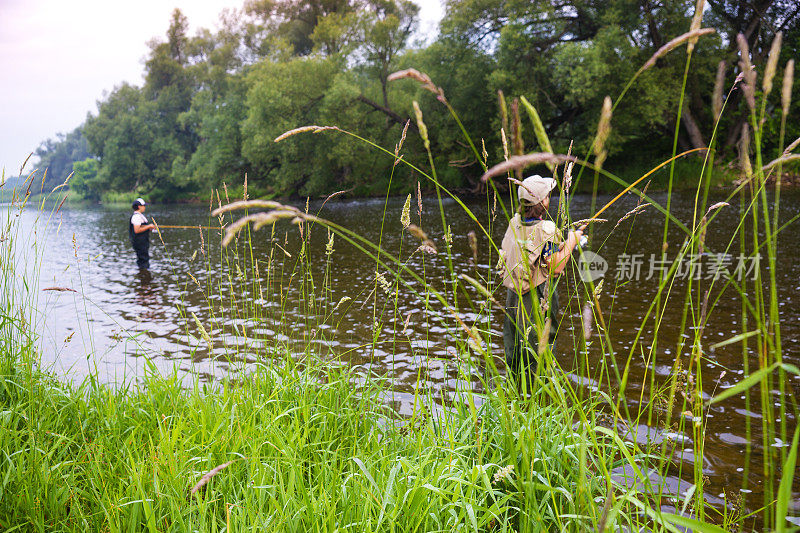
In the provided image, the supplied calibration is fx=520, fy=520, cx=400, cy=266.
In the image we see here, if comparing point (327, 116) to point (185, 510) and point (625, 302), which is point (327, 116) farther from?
point (185, 510)

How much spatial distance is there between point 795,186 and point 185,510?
2837cm

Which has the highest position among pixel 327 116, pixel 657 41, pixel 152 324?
pixel 657 41

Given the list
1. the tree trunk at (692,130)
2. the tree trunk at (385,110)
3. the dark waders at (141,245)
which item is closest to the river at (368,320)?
the dark waders at (141,245)

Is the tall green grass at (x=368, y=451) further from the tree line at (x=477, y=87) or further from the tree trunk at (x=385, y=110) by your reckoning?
the tree trunk at (x=385, y=110)

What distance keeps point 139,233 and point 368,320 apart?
7.24 m

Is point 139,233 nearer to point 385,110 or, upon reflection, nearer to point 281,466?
point 281,466

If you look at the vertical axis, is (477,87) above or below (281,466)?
above

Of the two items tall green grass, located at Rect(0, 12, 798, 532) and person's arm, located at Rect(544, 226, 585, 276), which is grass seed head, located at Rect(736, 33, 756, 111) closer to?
tall green grass, located at Rect(0, 12, 798, 532)

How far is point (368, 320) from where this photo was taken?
27.7 ft

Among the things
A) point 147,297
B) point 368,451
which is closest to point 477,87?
point 147,297

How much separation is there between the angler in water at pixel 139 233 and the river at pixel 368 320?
19.5 inches

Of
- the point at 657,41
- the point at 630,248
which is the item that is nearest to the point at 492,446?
the point at 630,248

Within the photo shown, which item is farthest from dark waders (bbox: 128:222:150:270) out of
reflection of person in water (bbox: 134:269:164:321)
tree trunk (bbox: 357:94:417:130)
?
tree trunk (bbox: 357:94:417:130)

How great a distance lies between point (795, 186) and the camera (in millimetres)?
23219
